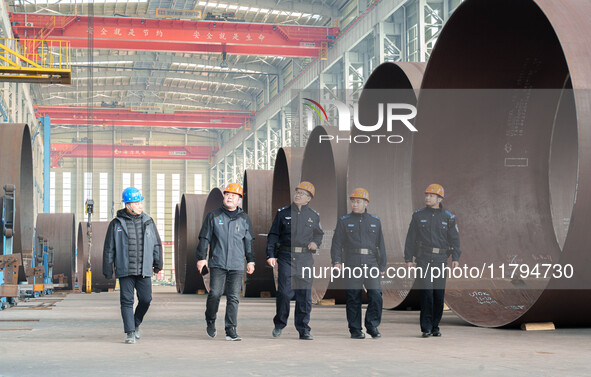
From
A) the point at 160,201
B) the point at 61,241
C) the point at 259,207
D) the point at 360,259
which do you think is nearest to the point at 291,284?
the point at 360,259

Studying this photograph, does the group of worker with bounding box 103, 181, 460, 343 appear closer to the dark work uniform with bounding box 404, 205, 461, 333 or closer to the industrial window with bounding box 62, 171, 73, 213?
the dark work uniform with bounding box 404, 205, 461, 333

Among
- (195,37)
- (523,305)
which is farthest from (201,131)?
(523,305)

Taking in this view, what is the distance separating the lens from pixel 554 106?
10.3m

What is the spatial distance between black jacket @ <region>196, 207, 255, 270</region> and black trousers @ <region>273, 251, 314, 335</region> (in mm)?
383

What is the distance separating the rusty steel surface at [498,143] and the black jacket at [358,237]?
Answer: 5.29ft

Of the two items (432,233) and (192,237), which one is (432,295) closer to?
(432,233)

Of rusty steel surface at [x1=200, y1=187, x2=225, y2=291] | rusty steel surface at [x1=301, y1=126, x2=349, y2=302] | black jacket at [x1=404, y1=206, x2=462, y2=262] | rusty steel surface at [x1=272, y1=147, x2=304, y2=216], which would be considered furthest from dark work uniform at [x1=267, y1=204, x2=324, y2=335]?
rusty steel surface at [x1=200, y1=187, x2=225, y2=291]


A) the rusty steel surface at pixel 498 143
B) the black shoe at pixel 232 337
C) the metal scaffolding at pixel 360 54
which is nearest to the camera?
the black shoe at pixel 232 337

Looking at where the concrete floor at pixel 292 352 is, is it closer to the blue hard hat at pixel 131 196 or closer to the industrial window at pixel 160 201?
the blue hard hat at pixel 131 196

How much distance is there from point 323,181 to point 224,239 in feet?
27.5

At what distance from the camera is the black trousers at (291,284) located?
851cm

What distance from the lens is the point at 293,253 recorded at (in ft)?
28.6

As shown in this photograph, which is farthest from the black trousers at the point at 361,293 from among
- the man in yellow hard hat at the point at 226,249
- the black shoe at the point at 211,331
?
the black shoe at the point at 211,331

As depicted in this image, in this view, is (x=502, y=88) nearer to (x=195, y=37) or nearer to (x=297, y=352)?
(x=297, y=352)
